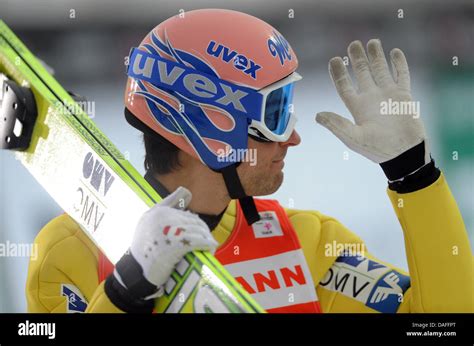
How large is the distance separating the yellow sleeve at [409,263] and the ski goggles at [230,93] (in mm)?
334

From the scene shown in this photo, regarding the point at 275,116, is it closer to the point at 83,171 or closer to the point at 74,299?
the point at 83,171

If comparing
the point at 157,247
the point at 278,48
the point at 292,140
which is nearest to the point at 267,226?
the point at 292,140

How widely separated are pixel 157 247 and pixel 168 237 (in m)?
0.05

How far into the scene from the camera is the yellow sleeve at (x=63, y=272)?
329cm

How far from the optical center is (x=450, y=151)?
4016 mm

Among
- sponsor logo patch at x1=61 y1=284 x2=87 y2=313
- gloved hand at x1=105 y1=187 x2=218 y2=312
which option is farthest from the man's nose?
sponsor logo patch at x1=61 y1=284 x2=87 y2=313

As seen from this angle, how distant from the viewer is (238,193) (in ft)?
11.1

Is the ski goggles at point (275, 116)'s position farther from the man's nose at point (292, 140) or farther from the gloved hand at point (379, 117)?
the gloved hand at point (379, 117)

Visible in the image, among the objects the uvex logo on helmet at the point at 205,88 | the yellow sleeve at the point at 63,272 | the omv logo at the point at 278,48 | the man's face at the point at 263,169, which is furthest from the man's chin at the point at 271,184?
the yellow sleeve at the point at 63,272

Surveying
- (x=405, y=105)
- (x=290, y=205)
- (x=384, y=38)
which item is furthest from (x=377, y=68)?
(x=384, y=38)

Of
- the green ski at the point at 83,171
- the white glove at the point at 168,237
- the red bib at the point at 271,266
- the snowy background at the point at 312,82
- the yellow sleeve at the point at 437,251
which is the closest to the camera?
the white glove at the point at 168,237

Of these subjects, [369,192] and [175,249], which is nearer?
[175,249]
